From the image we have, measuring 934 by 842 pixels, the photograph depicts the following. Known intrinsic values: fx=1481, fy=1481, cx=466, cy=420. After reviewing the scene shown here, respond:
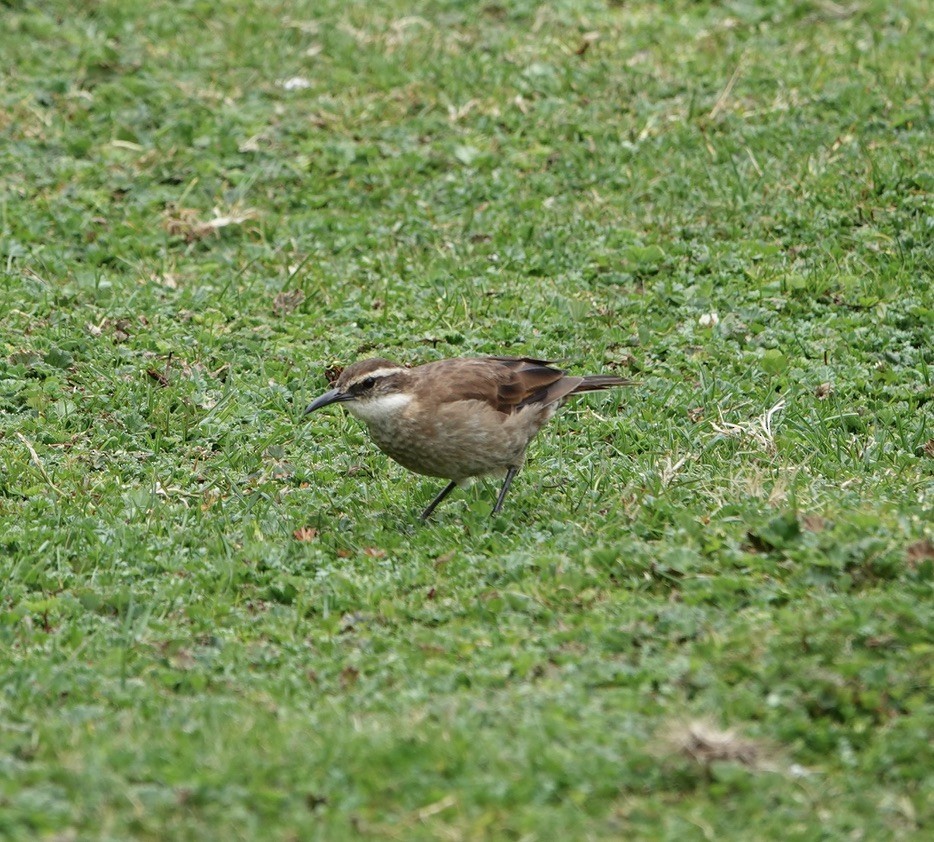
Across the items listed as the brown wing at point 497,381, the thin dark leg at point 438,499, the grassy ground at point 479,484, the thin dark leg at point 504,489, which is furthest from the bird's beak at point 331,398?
the thin dark leg at point 504,489

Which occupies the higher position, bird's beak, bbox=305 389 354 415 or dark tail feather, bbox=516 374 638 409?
bird's beak, bbox=305 389 354 415

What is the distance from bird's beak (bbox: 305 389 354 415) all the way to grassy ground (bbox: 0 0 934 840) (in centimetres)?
60

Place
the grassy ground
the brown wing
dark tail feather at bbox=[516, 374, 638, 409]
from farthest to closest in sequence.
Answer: dark tail feather at bbox=[516, 374, 638, 409]
the brown wing
the grassy ground

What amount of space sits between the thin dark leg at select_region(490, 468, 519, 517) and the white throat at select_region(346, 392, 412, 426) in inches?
28.5

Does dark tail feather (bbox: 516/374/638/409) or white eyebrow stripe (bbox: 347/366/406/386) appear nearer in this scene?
white eyebrow stripe (bbox: 347/366/406/386)

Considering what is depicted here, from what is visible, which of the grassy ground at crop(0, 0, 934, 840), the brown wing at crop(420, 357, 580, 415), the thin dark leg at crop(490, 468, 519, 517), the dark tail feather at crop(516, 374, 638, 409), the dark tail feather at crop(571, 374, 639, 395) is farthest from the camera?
the dark tail feather at crop(571, 374, 639, 395)

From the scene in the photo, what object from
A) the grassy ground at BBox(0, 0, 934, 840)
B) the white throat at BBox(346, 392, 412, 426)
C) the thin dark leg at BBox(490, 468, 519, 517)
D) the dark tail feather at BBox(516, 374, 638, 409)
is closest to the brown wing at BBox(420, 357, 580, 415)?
the dark tail feather at BBox(516, 374, 638, 409)

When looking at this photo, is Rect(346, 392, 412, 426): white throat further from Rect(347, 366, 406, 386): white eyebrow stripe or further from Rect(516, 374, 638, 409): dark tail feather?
Rect(516, 374, 638, 409): dark tail feather

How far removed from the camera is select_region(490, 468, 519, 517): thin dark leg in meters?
8.13

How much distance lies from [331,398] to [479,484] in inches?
46.7

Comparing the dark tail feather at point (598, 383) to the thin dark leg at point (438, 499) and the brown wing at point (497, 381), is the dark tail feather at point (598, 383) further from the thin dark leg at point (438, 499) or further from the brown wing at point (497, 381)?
the thin dark leg at point (438, 499)

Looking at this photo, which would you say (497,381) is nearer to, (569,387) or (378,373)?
(569,387)

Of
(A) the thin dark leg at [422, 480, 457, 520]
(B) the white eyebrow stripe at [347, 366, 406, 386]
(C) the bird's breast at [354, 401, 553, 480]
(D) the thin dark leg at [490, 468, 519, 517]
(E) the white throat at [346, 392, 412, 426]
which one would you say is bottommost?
(A) the thin dark leg at [422, 480, 457, 520]

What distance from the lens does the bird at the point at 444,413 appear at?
8164 millimetres
